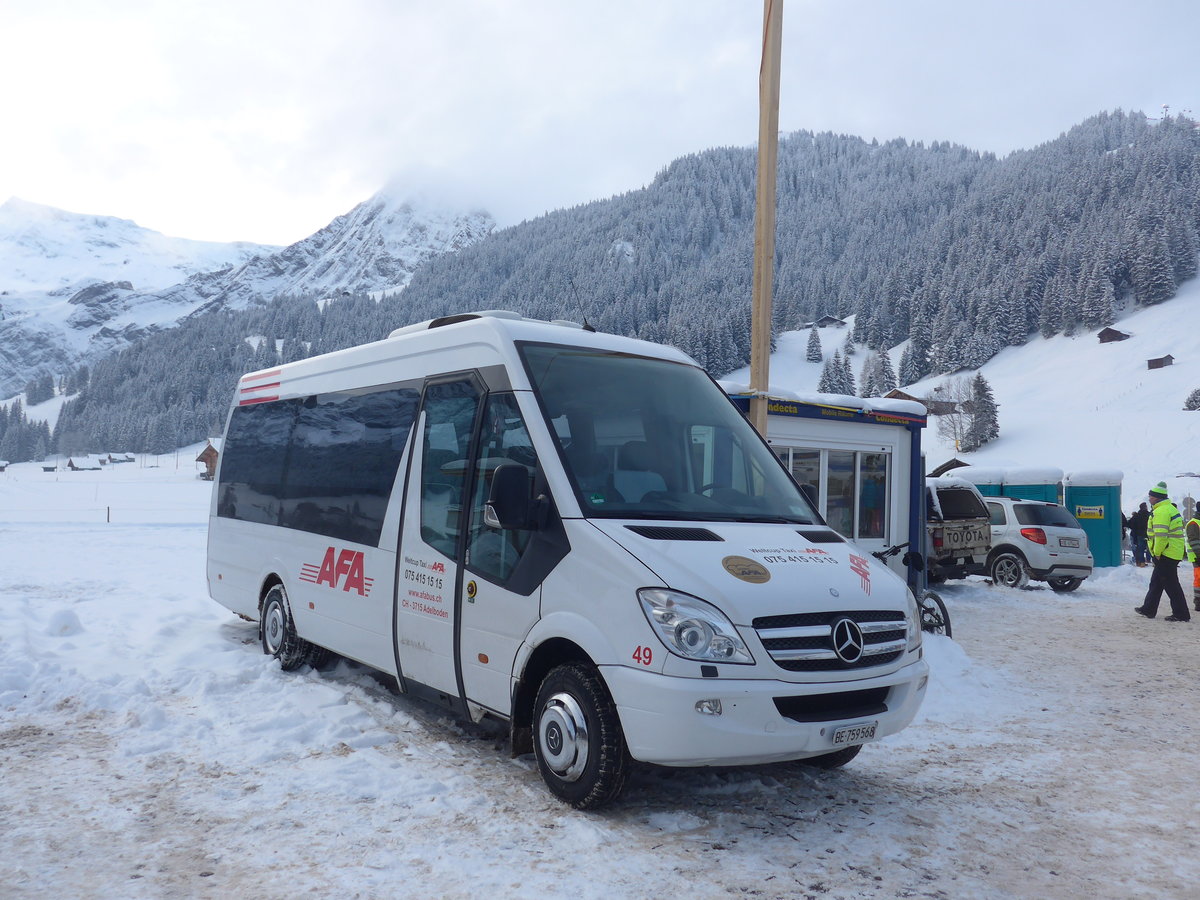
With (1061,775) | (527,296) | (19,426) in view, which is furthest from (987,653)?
(19,426)

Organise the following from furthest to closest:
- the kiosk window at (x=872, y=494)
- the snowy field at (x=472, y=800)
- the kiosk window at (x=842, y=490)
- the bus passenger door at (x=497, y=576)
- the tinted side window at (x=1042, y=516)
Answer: the tinted side window at (x=1042, y=516)
the kiosk window at (x=872, y=494)
the kiosk window at (x=842, y=490)
the bus passenger door at (x=497, y=576)
the snowy field at (x=472, y=800)

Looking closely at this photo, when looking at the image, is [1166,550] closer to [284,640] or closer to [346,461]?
[346,461]

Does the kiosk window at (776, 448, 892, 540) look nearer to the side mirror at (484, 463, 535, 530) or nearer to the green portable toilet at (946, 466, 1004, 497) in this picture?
the green portable toilet at (946, 466, 1004, 497)

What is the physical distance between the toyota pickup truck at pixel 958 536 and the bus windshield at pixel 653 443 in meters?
10.8

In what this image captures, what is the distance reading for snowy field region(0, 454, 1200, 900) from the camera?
12.6 ft

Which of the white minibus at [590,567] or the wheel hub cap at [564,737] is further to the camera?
the wheel hub cap at [564,737]

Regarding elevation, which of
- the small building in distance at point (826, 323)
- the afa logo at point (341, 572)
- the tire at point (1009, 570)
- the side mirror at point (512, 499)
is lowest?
the tire at point (1009, 570)

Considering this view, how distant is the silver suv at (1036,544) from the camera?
1723 centimetres

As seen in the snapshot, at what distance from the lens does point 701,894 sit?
3.66m

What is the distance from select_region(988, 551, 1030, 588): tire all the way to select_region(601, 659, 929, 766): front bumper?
15.1m

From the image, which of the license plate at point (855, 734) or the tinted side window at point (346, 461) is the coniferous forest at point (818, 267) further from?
the license plate at point (855, 734)

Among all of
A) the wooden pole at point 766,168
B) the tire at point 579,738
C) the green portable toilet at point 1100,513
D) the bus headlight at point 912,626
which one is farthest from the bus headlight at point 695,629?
the green portable toilet at point 1100,513

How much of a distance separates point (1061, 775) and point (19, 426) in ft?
660

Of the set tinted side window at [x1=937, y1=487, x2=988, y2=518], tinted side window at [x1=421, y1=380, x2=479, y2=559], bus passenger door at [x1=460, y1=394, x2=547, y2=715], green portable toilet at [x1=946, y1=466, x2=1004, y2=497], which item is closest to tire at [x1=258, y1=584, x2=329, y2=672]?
tinted side window at [x1=421, y1=380, x2=479, y2=559]
